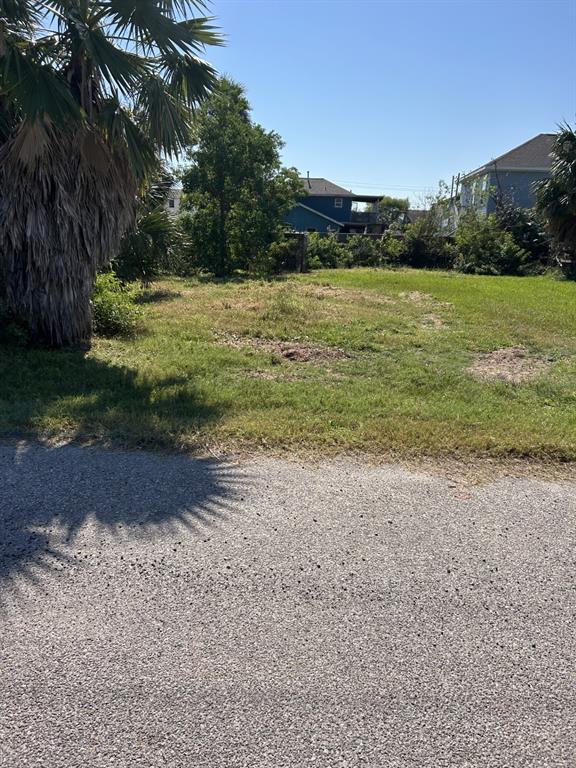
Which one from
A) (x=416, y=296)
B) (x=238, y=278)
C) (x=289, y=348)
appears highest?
(x=238, y=278)

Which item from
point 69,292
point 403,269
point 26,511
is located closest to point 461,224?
point 403,269

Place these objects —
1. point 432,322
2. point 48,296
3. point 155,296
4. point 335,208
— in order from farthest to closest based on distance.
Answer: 1. point 335,208
2. point 155,296
3. point 432,322
4. point 48,296

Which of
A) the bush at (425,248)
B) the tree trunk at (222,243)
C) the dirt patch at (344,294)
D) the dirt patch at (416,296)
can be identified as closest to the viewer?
the dirt patch at (344,294)

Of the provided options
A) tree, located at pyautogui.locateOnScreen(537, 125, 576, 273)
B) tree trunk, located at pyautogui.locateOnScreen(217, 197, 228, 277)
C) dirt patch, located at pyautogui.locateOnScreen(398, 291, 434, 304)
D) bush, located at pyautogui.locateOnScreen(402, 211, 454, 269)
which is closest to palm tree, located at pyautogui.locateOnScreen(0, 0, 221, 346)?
dirt patch, located at pyautogui.locateOnScreen(398, 291, 434, 304)

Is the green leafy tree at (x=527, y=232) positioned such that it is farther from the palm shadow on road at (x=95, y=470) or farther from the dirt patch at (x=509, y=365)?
the palm shadow on road at (x=95, y=470)

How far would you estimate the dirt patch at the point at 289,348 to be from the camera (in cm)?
835

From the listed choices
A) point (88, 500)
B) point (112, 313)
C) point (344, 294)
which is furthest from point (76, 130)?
point (344, 294)

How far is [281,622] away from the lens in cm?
271

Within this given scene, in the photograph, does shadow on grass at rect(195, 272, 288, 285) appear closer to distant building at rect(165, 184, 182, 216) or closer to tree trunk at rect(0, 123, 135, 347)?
distant building at rect(165, 184, 182, 216)

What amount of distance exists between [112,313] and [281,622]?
7396 mm

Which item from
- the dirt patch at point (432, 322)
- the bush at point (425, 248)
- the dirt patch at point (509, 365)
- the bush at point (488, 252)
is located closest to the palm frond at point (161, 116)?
the dirt patch at point (509, 365)

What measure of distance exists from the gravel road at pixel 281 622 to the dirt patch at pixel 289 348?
13.9 ft

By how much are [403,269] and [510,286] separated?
22.2 feet

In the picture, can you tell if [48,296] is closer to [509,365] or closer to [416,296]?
[509,365]
